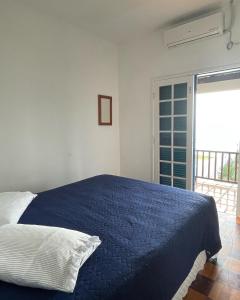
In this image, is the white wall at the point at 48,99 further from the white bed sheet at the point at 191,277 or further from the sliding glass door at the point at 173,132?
the white bed sheet at the point at 191,277

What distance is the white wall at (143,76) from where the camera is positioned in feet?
9.30

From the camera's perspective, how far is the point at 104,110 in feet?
11.5

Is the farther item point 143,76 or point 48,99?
point 143,76

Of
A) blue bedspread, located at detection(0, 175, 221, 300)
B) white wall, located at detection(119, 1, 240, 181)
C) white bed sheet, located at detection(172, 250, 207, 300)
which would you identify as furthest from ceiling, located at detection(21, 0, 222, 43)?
white bed sheet, located at detection(172, 250, 207, 300)

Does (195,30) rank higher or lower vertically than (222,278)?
higher

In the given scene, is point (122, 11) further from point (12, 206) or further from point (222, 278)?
point (222, 278)

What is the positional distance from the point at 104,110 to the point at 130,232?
2464mm

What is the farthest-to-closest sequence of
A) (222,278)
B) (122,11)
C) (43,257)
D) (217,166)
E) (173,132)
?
(217,166) → (173,132) → (122,11) → (222,278) → (43,257)

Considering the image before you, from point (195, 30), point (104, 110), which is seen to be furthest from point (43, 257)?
point (195, 30)

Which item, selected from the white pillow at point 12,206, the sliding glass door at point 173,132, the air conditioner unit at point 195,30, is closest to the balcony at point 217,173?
the sliding glass door at point 173,132

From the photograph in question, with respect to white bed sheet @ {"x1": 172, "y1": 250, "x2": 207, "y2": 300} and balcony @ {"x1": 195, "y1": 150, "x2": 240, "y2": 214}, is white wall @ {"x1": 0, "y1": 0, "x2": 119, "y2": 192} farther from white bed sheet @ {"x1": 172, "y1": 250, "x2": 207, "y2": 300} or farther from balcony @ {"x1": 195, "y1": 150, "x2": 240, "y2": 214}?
balcony @ {"x1": 195, "y1": 150, "x2": 240, "y2": 214}

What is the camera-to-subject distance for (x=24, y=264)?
0.92m

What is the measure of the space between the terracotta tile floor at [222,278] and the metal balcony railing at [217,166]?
2519 mm

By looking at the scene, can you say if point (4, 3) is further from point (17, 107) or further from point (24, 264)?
point (24, 264)
